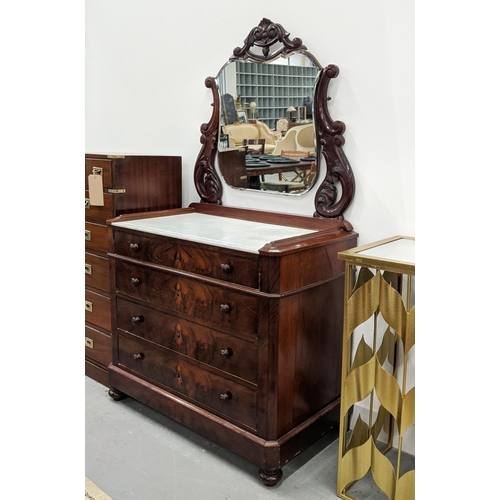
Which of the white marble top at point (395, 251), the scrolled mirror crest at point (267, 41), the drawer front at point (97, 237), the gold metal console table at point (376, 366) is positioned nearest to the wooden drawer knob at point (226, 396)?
the gold metal console table at point (376, 366)

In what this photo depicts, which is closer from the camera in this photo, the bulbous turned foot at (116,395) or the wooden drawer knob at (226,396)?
the wooden drawer knob at (226,396)

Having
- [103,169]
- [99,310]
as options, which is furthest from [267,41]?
[99,310]

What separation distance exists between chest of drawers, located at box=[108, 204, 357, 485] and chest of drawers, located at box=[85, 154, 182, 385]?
7.2 inches

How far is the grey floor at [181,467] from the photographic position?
6.78ft

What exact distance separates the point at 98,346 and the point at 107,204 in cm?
84

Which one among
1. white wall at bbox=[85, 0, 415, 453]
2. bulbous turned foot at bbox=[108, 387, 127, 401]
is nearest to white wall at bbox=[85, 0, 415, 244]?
white wall at bbox=[85, 0, 415, 453]

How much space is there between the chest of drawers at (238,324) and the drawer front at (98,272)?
20 centimetres

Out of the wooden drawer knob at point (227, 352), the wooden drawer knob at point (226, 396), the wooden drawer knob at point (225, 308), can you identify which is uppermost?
the wooden drawer knob at point (225, 308)

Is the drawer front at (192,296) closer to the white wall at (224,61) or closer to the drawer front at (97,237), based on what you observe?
the drawer front at (97,237)

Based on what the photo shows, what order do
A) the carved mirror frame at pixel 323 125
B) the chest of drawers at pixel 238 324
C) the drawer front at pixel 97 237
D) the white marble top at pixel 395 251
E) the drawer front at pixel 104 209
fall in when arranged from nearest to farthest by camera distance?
the white marble top at pixel 395 251, the chest of drawers at pixel 238 324, the carved mirror frame at pixel 323 125, the drawer front at pixel 104 209, the drawer front at pixel 97 237

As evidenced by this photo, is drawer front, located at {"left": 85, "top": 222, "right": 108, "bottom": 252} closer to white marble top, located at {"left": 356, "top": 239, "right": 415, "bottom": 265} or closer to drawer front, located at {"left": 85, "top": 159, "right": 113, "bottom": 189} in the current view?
drawer front, located at {"left": 85, "top": 159, "right": 113, "bottom": 189}

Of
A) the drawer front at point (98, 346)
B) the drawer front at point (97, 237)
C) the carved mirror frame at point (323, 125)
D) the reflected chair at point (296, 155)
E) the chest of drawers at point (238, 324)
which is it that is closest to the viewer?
the chest of drawers at point (238, 324)

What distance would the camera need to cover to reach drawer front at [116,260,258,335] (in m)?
2.09

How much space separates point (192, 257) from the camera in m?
2.26
